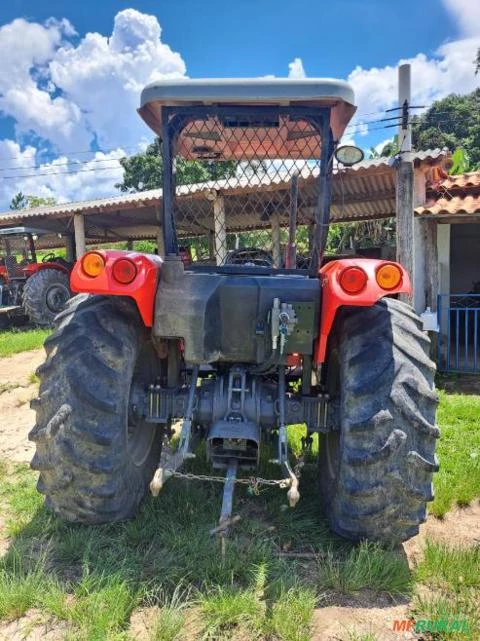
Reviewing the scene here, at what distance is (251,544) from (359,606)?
0.59 meters

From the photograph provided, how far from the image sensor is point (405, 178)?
677cm

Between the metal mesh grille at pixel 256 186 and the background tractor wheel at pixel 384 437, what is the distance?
33.5 inches

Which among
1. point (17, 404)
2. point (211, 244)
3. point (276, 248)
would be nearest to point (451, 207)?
point (211, 244)

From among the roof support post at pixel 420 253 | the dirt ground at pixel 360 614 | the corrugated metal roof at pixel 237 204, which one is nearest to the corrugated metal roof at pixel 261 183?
the corrugated metal roof at pixel 237 204

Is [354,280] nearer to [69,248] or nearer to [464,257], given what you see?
[464,257]

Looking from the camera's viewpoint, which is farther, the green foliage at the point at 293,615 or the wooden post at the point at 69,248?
the wooden post at the point at 69,248

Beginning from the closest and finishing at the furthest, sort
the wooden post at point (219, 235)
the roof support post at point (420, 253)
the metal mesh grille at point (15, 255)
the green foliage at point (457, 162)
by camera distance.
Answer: the wooden post at point (219, 235) → the roof support post at point (420, 253) → the green foliage at point (457, 162) → the metal mesh grille at point (15, 255)

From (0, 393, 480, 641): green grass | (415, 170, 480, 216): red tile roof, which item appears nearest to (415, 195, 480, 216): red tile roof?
(415, 170, 480, 216): red tile roof

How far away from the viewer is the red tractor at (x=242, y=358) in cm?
235

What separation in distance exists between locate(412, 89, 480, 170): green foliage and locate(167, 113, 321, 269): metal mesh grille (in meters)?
25.9

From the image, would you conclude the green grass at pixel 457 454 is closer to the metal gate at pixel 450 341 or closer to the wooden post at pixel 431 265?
the metal gate at pixel 450 341

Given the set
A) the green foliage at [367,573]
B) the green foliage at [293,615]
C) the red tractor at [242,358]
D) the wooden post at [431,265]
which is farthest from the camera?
the wooden post at [431,265]

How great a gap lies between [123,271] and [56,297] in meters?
9.86

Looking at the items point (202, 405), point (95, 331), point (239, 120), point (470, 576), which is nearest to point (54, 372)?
point (95, 331)
